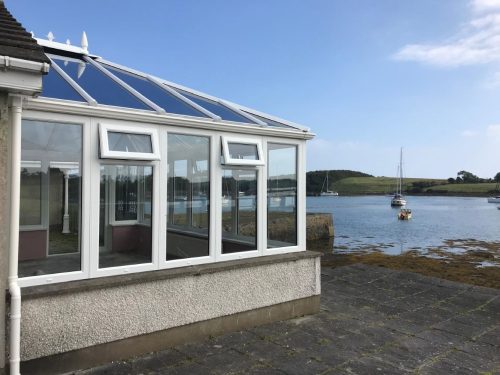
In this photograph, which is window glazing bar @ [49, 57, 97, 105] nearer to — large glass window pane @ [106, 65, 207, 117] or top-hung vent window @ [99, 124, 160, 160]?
top-hung vent window @ [99, 124, 160, 160]

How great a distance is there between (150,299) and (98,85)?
2.54 meters

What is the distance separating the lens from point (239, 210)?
5.27m

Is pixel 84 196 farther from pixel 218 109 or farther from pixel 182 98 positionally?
pixel 218 109

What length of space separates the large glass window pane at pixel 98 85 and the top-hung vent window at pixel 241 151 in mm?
1069

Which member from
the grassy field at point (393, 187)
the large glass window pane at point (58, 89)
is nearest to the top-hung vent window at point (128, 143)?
the large glass window pane at point (58, 89)

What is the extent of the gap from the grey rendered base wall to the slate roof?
6.43ft

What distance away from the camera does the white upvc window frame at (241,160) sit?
4.81 metres

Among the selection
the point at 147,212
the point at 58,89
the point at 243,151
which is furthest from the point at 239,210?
the point at 58,89

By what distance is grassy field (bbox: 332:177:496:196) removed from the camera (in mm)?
111812

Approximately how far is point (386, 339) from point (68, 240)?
386 centimetres

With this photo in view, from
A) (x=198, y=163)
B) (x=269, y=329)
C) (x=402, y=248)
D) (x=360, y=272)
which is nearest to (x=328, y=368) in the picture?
(x=269, y=329)

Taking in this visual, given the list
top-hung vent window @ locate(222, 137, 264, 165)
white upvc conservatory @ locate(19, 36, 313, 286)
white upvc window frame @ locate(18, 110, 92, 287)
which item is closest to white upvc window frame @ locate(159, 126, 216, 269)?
white upvc conservatory @ locate(19, 36, 313, 286)

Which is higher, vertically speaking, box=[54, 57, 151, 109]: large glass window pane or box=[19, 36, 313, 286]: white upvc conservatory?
box=[54, 57, 151, 109]: large glass window pane

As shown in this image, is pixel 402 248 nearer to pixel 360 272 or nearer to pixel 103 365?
pixel 360 272
